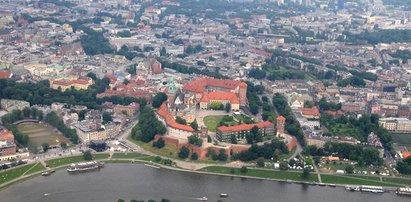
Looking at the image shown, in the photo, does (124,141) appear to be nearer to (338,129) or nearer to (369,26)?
(338,129)

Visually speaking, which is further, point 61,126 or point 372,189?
point 61,126

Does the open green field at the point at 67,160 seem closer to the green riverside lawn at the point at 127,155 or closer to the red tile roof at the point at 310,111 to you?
the green riverside lawn at the point at 127,155

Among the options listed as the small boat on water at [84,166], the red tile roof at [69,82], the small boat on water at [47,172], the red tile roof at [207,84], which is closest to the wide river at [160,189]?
the small boat on water at [47,172]

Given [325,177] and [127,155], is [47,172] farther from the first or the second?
[325,177]

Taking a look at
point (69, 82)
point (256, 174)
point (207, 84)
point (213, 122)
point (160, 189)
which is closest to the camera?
point (160, 189)

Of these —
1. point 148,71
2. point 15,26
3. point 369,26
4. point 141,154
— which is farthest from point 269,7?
point 141,154

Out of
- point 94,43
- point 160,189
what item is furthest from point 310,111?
point 94,43

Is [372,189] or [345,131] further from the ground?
[345,131]
